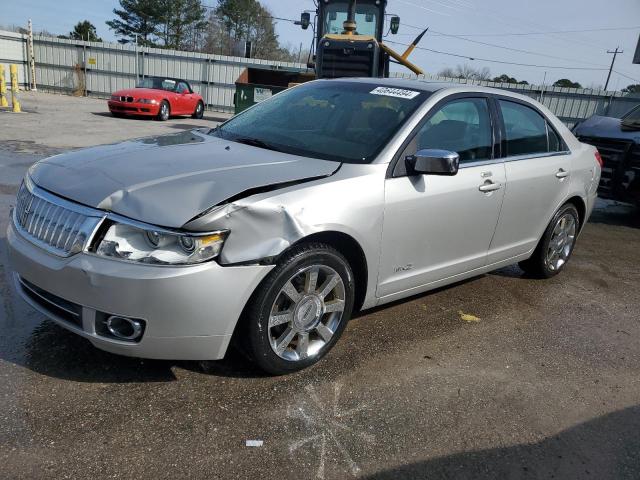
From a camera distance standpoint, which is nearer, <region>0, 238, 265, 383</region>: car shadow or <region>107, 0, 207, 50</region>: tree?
<region>0, 238, 265, 383</region>: car shadow

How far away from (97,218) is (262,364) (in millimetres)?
1107

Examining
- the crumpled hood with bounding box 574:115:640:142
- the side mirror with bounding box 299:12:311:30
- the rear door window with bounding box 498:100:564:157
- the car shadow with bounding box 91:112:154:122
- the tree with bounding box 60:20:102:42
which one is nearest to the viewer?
the rear door window with bounding box 498:100:564:157

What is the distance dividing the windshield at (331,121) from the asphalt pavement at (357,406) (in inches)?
49.2

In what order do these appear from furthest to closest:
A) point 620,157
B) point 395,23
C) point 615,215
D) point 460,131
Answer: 1. point 395,23
2. point 615,215
3. point 620,157
4. point 460,131

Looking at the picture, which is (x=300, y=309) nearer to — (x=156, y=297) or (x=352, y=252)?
(x=352, y=252)

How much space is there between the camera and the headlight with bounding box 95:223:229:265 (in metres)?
2.42

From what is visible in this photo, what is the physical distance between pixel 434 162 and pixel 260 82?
14.6 meters

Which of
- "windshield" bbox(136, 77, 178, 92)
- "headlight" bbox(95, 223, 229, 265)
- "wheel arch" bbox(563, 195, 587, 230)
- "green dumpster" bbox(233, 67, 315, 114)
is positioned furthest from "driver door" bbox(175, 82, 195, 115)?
"headlight" bbox(95, 223, 229, 265)

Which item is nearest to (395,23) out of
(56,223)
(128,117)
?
(128,117)

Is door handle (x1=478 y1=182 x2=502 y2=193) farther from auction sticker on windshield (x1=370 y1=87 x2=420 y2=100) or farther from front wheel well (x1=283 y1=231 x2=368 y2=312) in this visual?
front wheel well (x1=283 y1=231 x2=368 y2=312)

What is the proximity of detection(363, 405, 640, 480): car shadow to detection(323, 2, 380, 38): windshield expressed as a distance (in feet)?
39.1

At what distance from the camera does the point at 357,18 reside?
13.0 m

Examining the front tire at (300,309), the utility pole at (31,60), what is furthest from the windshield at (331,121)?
the utility pole at (31,60)

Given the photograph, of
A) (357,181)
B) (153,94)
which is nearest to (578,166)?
(357,181)
